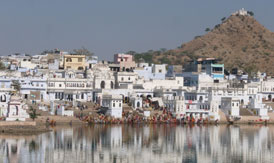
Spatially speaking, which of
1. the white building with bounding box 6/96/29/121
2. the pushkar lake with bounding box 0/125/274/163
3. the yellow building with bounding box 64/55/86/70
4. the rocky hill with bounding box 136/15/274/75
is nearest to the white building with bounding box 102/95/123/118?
the pushkar lake with bounding box 0/125/274/163

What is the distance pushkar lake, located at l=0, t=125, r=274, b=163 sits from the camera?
38.1 m

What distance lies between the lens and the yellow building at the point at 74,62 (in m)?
71.4

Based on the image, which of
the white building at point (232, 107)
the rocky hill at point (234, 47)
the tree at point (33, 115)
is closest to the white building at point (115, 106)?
the tree at point (33, 115)

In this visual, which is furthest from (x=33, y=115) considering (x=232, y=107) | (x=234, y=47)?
(x=234, y=47)

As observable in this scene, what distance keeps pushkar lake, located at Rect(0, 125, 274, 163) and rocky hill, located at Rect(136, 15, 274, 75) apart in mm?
49478

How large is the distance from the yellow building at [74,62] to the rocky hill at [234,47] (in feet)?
109

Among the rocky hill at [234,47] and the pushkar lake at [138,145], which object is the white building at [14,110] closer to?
the pushkar lake at [138,145]

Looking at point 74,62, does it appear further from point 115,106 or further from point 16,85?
point 115,106

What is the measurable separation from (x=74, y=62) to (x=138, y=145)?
29.6 meters

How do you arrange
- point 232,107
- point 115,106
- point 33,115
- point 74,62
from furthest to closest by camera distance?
point 74,62 → point 232,107 → point 115,106 → point 33,115

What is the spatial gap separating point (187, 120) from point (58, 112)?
41.3ft

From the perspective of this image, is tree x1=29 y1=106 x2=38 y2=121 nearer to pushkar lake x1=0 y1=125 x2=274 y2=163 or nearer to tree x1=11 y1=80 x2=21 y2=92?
pushkar lake x1=0 y1=125 x2=274 y2=163

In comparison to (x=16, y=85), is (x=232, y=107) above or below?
below

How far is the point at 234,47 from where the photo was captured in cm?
11669
